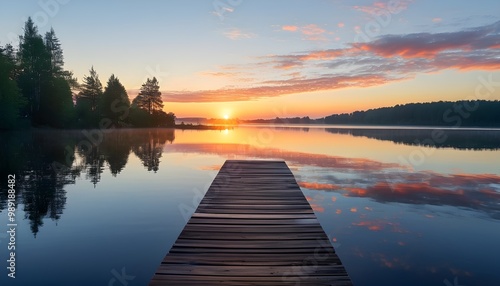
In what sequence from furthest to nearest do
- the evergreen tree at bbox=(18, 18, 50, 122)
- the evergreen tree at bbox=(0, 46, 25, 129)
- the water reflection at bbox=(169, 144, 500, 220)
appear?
the evergreen tree at bbox=(18, 18, 50, 122) → the evergreen tree at bbox=(0, 46, 25, 129) → the water reflection at bbox=(169, 144, 500, 220)

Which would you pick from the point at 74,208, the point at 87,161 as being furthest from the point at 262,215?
the point at 87,161

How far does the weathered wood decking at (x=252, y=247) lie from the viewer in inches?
227

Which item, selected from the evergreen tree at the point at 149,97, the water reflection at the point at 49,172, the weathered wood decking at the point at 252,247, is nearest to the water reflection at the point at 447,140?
the water reflection at the point at 49,172

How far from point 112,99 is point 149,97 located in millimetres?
18374

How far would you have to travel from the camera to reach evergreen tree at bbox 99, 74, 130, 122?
255 feet

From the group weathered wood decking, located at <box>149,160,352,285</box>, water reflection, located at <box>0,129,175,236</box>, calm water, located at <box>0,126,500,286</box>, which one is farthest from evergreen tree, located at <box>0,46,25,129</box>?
weathered wood decking, located at <box>149,160,352,285</box>

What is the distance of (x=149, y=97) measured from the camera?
316ft

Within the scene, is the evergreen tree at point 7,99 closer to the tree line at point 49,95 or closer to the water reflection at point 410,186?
the tree line at point 49,95

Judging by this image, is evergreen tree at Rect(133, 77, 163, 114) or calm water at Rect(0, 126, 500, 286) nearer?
calm water at Rect(0, 126, 500, 286)

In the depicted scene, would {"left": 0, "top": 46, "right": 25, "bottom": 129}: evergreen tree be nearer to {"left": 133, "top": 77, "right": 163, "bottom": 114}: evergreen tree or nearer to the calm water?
the calm water

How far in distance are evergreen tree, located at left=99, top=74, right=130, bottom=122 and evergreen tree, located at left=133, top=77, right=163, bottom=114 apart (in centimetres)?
1342

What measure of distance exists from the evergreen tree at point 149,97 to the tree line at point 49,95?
2.67ft

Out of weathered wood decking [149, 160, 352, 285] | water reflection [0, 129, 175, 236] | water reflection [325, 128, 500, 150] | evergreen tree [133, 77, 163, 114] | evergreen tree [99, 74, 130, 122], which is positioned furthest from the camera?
evergreen tree [133, 77, 163, 114]

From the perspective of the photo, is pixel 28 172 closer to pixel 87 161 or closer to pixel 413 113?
pixel 87 161
